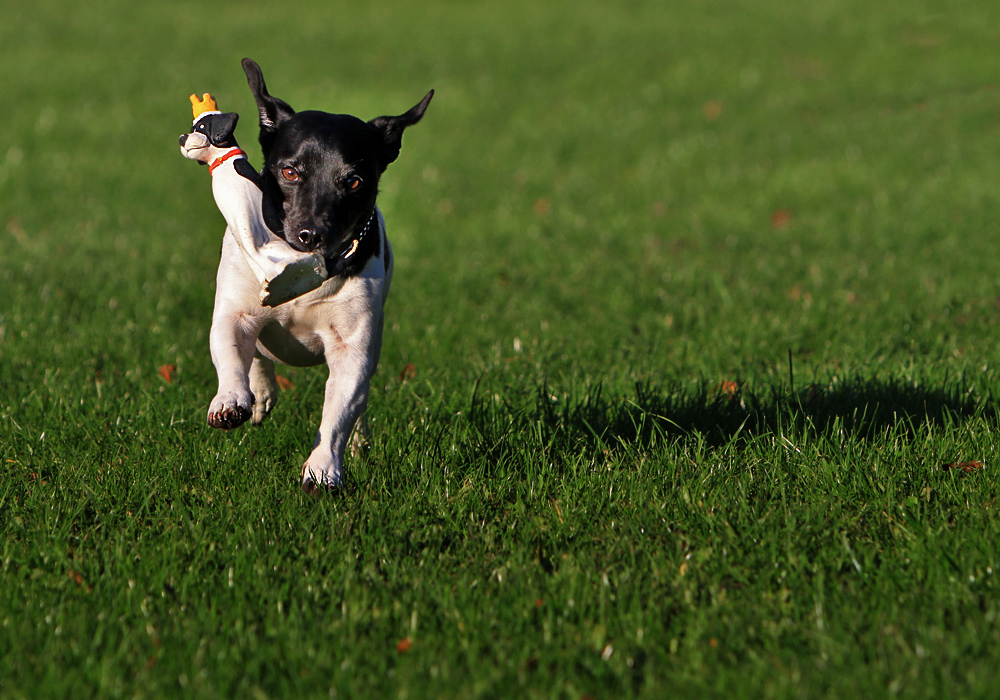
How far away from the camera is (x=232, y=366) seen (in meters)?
3.69

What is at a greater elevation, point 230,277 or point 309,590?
point 230,277

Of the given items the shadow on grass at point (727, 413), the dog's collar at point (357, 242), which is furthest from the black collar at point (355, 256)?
the shadow on grass at point (727, 413)

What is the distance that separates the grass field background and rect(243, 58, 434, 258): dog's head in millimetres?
954

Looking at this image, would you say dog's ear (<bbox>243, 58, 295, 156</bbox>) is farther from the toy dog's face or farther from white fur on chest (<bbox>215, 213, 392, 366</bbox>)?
white fur on chest (<bbox>215, 213, 392, 366</bbox>)

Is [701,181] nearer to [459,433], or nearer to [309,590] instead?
[459,433]

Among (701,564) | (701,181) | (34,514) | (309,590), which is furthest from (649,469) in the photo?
(701,181)

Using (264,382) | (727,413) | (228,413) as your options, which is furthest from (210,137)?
(727,413)

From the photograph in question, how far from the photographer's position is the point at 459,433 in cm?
431

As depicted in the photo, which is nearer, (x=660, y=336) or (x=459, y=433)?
(x=459, y=433)

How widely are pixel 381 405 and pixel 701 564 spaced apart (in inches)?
79.8

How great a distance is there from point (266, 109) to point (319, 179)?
537 mm

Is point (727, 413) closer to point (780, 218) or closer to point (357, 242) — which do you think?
point (357, 242)

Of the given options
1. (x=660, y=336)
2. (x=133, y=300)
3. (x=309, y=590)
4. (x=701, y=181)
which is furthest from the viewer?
(x=701, y=181)

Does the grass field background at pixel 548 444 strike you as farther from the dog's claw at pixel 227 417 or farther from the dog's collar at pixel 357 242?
the dog's collar at pixel 357 242
